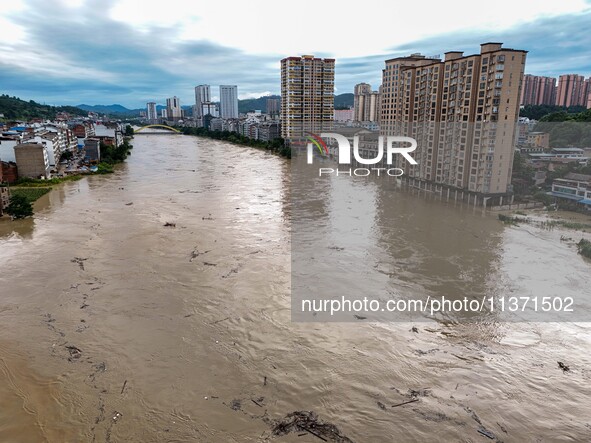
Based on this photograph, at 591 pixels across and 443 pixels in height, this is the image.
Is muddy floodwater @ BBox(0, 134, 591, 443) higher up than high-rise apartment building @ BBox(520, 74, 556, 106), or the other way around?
high-rise apartment building @ BBox(520, 74, 556, 106)

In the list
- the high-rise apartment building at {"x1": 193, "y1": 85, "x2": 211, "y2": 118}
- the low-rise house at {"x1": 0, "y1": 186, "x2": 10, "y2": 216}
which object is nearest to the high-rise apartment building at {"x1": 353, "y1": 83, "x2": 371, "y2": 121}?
the low-rise house at {"x1": 0, "y1": 186, "x2": 10, "y2": 216}

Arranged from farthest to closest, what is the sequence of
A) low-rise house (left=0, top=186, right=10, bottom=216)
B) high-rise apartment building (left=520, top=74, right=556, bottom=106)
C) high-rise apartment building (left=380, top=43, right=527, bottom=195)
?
high-rise apartment building (left=520, top=74, right=556, bottom=106), high-rise apartment building (left=380, top=43, right=527, bottom=195), low-rise house (left=0, top=186, right=10, bottom=216)

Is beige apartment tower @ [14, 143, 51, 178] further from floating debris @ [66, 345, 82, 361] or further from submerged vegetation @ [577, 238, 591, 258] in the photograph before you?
submerged vegetation @ [577, 238, 591, 258]

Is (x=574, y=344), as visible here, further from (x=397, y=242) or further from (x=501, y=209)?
(x=501, y=209)

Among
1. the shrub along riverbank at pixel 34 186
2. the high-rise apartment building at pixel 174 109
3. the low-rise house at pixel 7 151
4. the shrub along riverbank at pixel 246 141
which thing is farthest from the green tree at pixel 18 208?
the high-rise apartment building at pixel 174 109

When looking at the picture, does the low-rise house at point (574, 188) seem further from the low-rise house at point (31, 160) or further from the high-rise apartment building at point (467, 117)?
the low-rise house at point (31, 160)
